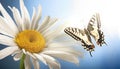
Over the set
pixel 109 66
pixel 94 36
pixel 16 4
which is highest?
pixel 16 4

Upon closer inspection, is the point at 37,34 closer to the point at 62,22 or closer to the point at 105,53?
the point at 62,22

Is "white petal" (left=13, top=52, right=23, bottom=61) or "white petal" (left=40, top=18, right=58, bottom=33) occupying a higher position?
"white petal" (left=40, top=18, right=58, bottom=33)

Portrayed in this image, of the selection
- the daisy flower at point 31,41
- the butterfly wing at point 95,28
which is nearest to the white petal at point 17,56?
the daisy flower at point 31,41

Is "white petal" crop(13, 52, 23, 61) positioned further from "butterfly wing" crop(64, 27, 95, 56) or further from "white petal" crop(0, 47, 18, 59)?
"butterfly wing" crop(64, 27, 95, 56)

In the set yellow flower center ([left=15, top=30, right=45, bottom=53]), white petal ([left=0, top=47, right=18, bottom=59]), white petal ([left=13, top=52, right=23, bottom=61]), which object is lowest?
white petal ([left=13, top=52, right=23, bottom=61])

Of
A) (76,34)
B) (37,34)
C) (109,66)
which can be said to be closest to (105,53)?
(109,66)

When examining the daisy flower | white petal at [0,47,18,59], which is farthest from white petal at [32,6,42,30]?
white petal at [0,47,18,59]
